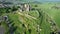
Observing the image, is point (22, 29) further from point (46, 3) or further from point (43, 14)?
point (46, 3)

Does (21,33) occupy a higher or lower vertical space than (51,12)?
lower

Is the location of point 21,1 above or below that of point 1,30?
above

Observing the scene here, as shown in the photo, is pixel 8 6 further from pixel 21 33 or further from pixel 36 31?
pixel 36 31

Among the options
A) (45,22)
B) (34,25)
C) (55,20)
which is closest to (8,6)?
(34,25)

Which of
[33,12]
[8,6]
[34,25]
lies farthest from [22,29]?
[8,6]

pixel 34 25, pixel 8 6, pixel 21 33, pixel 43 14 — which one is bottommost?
pixel 21 33

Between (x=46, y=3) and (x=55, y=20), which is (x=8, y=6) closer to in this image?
(x=46, y=3)

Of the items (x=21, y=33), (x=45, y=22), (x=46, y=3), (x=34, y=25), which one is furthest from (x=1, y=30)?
(x=46, y=3)

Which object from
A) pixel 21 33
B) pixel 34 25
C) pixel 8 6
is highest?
pixel 8 6
